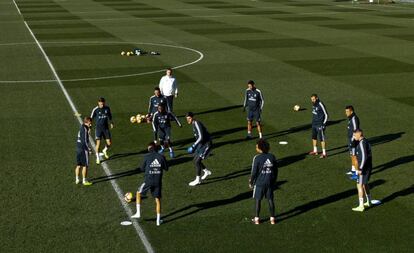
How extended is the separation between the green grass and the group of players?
16.9 inches

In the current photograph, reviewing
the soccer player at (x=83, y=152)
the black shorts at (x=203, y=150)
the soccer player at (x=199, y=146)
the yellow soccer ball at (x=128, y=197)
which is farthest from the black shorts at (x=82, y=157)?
the black shorts at (x=203, y=150)

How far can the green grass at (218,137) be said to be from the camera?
50.1 ft

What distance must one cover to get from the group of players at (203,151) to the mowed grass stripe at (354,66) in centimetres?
1424

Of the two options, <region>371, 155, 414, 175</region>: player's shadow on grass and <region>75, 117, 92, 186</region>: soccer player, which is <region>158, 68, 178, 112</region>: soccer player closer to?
<region>75, 117, 92, 186</region>: soccer player

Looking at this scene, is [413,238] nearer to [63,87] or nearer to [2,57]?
[63,87]

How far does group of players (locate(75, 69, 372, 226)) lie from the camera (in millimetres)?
15258

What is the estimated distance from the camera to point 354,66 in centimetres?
→ 3841

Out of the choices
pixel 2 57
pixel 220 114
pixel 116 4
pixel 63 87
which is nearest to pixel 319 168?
pixel 220 114

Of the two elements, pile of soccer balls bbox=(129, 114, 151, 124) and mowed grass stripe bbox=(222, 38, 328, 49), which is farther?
mowed grass stripe bbox=(222, 38, 328, 49)

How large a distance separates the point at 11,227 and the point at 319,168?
9279mm

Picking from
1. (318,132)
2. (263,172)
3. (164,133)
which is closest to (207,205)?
(263,172)

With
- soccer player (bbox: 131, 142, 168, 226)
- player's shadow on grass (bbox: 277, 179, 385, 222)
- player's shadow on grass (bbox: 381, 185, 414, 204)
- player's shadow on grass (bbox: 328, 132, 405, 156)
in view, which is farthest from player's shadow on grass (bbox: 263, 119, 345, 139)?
soccer player (bbox: 131, 142, 168, 226)

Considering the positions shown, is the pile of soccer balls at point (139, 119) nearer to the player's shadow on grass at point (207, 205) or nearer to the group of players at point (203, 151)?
the group of players at point (203, 151)

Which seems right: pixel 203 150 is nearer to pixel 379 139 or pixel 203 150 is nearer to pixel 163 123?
pixel 163 123
